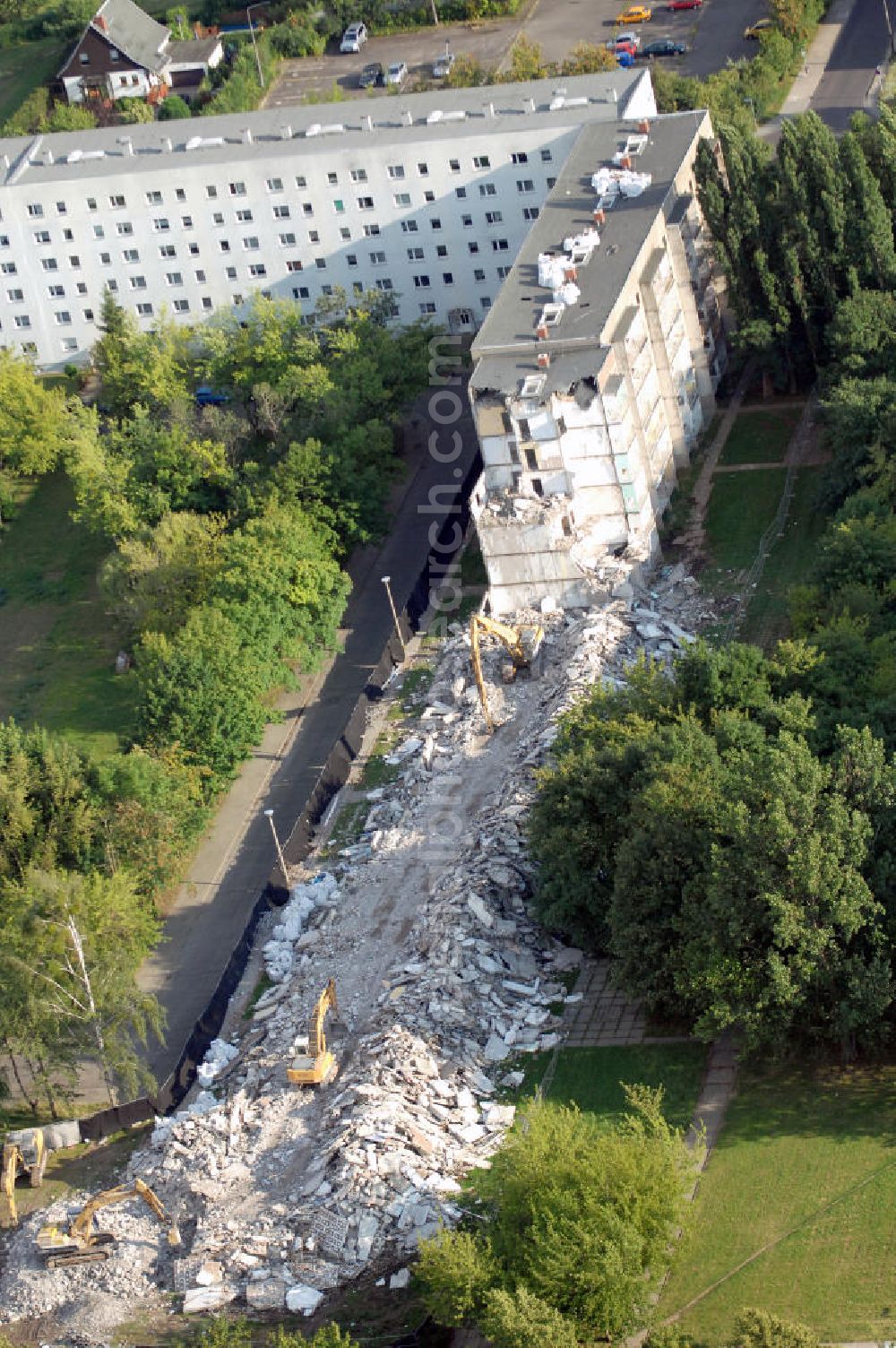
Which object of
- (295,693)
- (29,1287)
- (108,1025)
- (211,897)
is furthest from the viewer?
(295,693)

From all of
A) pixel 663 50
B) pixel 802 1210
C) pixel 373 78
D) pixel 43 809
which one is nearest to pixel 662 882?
pixel 802 1210

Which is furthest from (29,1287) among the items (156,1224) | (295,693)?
(295,693)

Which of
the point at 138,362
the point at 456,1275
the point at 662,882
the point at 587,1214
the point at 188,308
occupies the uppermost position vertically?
the point at 138,362

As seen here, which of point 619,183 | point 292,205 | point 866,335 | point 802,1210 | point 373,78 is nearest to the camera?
point 802,1210

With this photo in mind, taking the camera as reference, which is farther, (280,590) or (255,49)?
(255,49)

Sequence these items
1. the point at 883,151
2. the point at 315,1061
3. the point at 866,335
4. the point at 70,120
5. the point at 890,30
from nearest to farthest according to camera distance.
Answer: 1. the point at 315,1061
2. the point at 866,335
3. the point at 883,151
4. the point at 890,30
5. the point at 70,120

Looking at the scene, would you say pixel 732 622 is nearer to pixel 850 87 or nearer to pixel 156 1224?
pixel 156 1224

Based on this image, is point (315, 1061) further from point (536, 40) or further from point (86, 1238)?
Result: point (536, 40)
